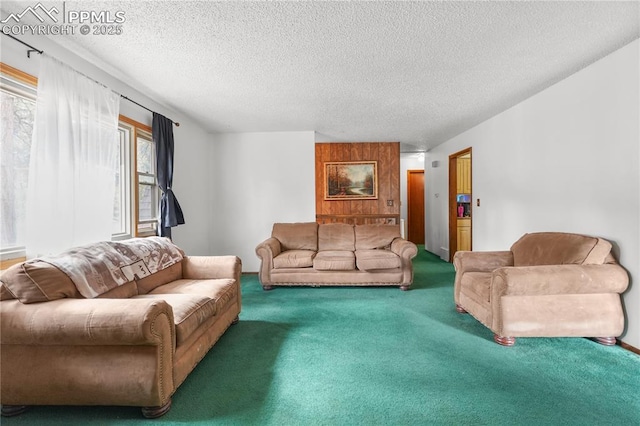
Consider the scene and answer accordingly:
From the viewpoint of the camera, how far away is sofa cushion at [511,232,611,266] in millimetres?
2529

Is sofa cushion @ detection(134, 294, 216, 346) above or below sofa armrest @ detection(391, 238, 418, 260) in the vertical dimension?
below

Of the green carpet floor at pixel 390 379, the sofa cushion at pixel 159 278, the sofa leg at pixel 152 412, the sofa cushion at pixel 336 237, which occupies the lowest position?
the green carpet floor at pixel 390 379

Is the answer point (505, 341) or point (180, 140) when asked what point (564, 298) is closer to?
point (505, 341)

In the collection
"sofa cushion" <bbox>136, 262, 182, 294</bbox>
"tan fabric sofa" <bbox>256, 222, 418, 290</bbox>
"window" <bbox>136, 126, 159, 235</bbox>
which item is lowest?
"tan fabric sofa" <bbox>256, 222, 418, 290</bbox>

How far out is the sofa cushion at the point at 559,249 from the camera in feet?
8.30

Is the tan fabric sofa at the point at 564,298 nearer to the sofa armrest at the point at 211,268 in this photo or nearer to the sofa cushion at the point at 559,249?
the sofa cushion at the point at 559,249

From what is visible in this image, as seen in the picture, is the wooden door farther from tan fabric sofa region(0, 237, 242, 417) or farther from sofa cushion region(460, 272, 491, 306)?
tan fabric sofa region(0, 237, 242, 417)

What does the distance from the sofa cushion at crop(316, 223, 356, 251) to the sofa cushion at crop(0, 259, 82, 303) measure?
3.49m

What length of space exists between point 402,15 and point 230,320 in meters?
2.83

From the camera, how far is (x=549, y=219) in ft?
10.9

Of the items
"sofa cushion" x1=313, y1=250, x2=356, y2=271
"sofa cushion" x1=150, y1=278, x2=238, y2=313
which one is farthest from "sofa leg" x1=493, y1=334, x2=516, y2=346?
"sofa cushion" x1=150, y1=278, x2=238, y2=313

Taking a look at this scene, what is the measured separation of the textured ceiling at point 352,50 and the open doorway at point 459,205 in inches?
74.0

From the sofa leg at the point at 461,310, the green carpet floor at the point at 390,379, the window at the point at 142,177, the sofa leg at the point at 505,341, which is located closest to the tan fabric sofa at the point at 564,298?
the sofa leg at the point at 505,341

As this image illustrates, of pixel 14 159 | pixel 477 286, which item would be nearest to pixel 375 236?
pixel 477 286
